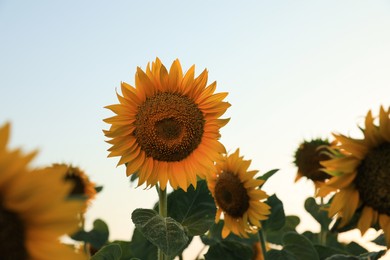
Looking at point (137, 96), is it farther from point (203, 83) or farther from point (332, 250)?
point (332, 250)

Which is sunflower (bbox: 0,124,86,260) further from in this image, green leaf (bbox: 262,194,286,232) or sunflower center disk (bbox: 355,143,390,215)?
green leaf (bbox: 262,194,286,232)

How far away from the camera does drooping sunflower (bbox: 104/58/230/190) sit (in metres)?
2.67

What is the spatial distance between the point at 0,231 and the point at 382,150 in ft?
4.81

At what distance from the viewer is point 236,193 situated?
10.9 feet

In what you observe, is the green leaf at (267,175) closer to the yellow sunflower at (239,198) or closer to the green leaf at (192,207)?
the yellow sunflower at (239,198)

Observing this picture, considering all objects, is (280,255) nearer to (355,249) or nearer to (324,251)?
(324,251)

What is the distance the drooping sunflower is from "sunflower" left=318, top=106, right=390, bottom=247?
2.49 ft

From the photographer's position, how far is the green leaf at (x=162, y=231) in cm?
220

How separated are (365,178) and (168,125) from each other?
100 cm

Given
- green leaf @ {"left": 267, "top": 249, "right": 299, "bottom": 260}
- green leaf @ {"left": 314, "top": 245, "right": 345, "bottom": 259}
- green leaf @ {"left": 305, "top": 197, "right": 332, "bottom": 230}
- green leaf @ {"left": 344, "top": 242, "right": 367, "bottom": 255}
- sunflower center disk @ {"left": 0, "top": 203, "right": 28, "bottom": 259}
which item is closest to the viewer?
sunflower center disk @ {"left": 0, "top": 203, "right": 28, "bottom": 259}

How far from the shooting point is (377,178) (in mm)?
2105

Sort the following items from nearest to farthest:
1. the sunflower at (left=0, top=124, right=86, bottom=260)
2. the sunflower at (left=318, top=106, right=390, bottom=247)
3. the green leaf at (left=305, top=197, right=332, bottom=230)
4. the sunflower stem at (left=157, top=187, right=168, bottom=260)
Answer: the sunflower at (left=0, top=124, right=86, bottom=260) → the sunflower at (left=318, top=106, right=390, bottom=247) → the sunflower stem at (left=157, top=187, right=168, bottom=260) → the green leaf at (left=305, top=197, right=332, bottom=230)

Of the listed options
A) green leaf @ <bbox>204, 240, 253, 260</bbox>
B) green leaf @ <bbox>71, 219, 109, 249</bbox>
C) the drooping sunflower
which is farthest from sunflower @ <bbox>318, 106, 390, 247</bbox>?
green leaf @ <bbox>71, 219, 109, 249</bbox>

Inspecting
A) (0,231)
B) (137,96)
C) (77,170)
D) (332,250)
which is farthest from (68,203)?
(77,170)
